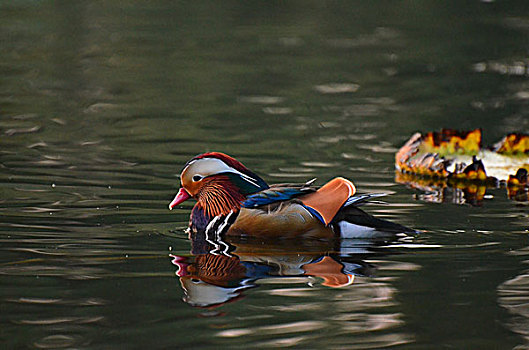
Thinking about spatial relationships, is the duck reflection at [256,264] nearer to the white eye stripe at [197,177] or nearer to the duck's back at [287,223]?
the duck's back at [287,223]

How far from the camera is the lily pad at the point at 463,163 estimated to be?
1084 cm

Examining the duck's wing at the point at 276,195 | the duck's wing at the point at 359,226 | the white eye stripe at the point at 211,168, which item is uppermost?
the white eye stripe at the point at 211,168

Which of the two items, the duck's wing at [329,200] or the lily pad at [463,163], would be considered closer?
the duck's wing at [329,200]

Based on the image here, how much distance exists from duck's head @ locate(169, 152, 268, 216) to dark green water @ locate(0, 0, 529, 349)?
352 millimetres

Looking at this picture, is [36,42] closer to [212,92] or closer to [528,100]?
[212,92]

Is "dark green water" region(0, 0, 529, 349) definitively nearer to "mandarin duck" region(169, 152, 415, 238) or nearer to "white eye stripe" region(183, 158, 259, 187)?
"mandarin duck" region(169, 152, 415, 238)

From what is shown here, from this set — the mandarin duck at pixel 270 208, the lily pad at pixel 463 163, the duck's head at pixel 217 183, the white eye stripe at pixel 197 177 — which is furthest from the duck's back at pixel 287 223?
the lily pad at pixel 463 163

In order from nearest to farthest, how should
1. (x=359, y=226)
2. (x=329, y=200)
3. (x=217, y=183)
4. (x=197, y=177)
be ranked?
(x=329, y=200), (x=359, y=226), (x=217, y=183), (x=197, y=177)

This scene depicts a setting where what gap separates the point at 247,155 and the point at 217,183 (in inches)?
145

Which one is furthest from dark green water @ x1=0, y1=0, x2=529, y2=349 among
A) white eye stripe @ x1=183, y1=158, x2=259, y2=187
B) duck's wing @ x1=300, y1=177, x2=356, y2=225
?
white eye stripe @ x1=183, y1=158, x2=259, y2=187

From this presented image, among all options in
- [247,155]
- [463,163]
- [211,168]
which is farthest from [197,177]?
[463,163]

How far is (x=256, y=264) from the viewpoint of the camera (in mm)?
7578

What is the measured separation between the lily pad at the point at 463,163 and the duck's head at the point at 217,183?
8.92 ft

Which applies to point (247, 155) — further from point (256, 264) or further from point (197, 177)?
point (256, 264)
